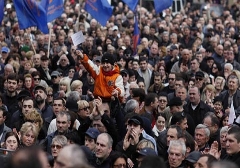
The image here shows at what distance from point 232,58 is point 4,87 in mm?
5834

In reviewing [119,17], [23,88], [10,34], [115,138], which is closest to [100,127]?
[115,138]

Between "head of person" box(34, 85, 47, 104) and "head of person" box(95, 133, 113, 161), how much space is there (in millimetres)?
4038

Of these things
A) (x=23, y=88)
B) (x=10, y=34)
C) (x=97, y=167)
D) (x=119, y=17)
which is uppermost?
(x=119, y=17)

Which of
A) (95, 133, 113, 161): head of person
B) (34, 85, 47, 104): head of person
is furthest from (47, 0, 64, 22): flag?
(95, 133, 113, 161): head of person

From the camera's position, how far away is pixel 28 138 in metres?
10.5

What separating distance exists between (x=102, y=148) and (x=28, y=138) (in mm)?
1434

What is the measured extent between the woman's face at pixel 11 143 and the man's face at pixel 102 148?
1190 millimetres

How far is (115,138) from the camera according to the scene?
11.0 meters

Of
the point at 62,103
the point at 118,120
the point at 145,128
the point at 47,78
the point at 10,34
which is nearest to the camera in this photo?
the point at 145,128

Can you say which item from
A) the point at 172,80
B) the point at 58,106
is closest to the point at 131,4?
the point at 172,80

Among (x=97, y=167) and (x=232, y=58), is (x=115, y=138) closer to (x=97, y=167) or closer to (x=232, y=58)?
(x=97, y=167)

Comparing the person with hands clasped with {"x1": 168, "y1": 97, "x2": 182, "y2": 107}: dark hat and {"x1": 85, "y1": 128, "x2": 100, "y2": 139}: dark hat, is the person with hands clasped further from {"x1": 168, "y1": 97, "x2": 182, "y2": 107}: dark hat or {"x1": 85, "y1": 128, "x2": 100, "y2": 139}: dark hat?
{"x1": 85, "y1": 128, "x2": 100, "y2": 139}: dark hat

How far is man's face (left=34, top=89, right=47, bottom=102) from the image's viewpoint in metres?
13.5

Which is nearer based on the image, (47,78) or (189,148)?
(189,148)
